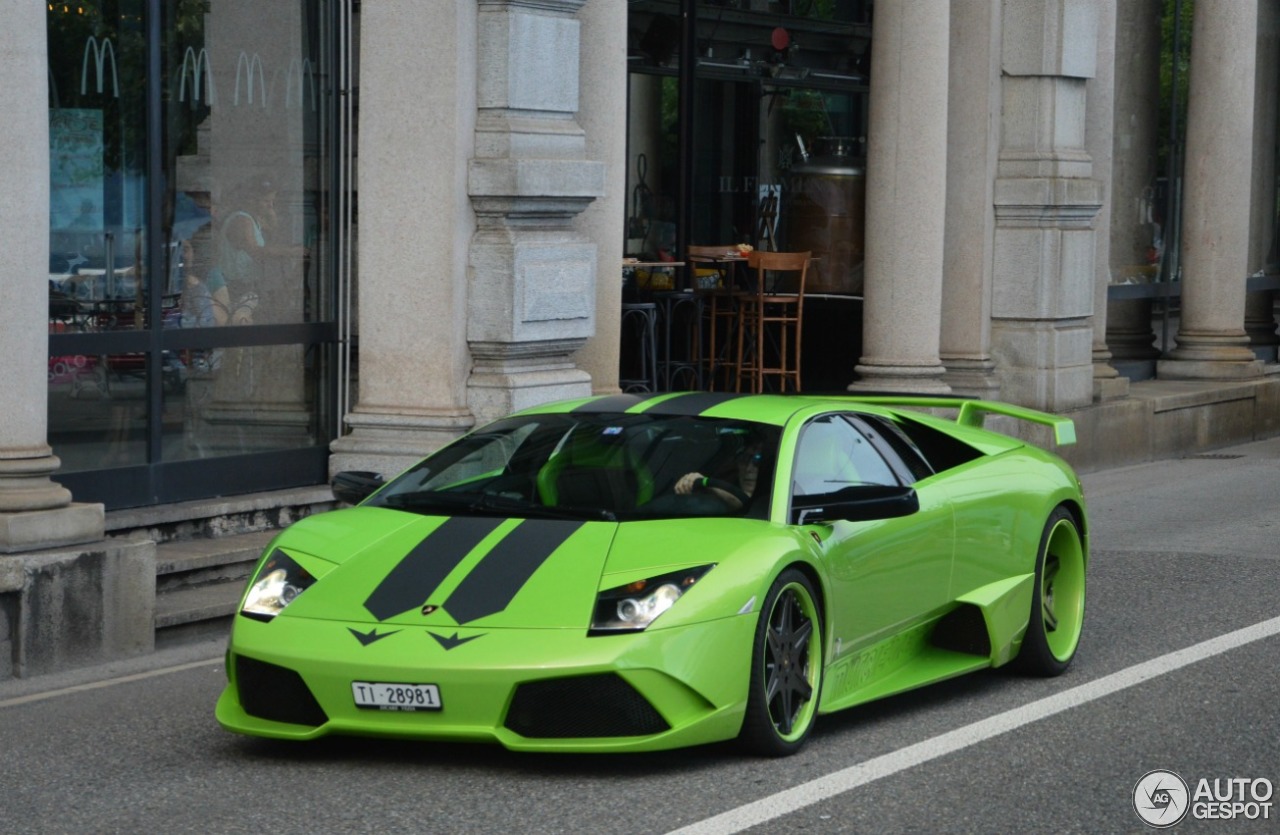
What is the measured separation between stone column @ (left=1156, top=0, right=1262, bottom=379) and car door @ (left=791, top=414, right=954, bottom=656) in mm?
14139

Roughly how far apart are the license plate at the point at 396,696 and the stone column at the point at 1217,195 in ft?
53.7

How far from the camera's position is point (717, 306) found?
1767cm

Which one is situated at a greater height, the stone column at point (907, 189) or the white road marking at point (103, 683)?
the stone column at point (907, 189)

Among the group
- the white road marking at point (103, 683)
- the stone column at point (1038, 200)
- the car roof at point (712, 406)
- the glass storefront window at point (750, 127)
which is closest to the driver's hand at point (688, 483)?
the car roof at point (712, 406)

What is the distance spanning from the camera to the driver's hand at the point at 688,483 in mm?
7328

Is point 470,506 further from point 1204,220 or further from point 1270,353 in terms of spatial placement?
point 1270,353

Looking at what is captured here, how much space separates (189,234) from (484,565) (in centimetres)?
561

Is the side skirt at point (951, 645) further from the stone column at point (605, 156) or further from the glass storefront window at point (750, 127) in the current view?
the glass storefront window at point (750, 127)

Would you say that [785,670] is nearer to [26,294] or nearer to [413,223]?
[26,294]

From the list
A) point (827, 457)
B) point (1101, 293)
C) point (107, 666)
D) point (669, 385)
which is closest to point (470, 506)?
point (827, 457)

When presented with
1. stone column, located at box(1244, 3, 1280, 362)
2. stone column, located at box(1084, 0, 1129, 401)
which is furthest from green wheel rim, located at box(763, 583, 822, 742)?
stone column, located at box(1244, 3, 1280, 362)

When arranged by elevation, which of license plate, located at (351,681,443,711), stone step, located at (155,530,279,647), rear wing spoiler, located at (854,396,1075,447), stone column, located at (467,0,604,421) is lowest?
stone step, located at (155,530,279,647)

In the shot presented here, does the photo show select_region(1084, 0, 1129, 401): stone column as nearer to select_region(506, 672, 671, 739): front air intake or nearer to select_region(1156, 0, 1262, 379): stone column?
select_region(1156, 0, 1262, 379): stone column

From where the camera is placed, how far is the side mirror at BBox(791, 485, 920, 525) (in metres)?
7.22
